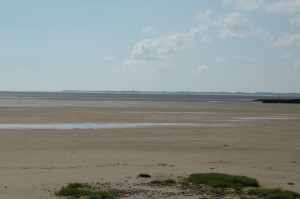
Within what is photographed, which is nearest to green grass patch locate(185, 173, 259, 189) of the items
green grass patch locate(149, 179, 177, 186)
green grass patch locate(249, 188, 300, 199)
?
green grass patch locate(149, 179, 177, 186)

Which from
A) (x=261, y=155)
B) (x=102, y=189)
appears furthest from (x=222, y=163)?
(x=102, y=189)

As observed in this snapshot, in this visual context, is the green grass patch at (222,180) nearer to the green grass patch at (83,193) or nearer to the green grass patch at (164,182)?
the green grass patch at (164,182)

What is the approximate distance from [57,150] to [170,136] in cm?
1000

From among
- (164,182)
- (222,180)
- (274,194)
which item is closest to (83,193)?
(164,182)

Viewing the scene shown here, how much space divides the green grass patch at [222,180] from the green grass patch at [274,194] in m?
0.80

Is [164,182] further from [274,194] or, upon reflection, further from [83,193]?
[274,194]

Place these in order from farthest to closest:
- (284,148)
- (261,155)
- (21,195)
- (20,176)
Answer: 1. (284,148)
2. (261,155)
3. (20,176)
4. (21,195)

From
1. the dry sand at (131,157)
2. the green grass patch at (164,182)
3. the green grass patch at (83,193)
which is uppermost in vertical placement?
the green grass patch at (83,193)

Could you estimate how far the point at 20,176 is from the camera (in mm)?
14555

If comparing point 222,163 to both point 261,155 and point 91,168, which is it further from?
point 91,168

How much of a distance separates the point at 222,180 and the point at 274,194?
210 cm

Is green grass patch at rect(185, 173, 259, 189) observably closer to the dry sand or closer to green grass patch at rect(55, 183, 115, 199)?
the dry sand

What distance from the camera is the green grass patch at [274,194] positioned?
11.6 metres

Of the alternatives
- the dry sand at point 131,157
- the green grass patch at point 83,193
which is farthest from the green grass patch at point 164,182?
the green grass patch at point 83,193
